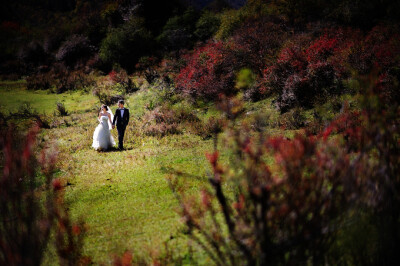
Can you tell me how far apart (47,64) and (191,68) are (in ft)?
98.4

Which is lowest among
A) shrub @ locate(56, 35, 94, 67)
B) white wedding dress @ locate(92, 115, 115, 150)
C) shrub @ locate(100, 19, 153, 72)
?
white wedding dress @ locate(92, 115, 115, 150)

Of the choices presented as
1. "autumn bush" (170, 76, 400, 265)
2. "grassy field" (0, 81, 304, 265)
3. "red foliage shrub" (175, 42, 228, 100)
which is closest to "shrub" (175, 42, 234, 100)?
"red foliage shrub" (175, 42, 228, 100)

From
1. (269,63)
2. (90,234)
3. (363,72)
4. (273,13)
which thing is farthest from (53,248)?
(273,13)

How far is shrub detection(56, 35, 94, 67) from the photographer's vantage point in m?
36.6

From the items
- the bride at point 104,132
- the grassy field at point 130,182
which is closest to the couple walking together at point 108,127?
the bride at point 104,132

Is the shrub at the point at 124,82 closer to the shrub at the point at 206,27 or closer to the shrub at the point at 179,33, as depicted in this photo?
the shrub at the point at 179,33

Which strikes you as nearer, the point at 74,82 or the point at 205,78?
the point at 205,78

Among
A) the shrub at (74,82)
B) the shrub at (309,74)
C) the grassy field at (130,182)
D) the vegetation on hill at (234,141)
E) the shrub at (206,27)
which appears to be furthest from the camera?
the shrub at (74,82)

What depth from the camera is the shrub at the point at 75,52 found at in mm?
36562


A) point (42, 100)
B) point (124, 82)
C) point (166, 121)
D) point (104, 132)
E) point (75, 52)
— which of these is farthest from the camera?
point (75, 52)

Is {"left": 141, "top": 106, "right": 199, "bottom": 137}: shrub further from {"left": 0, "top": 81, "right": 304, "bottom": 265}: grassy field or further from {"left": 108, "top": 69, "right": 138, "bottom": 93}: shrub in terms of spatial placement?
{"left": 108, "top": 69, "right": 138, "bottom": 93}: shrub

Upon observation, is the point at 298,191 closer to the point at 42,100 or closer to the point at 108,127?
the point at 108,127

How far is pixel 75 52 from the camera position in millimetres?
37031

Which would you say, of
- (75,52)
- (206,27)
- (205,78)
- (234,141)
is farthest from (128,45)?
(234,141)
